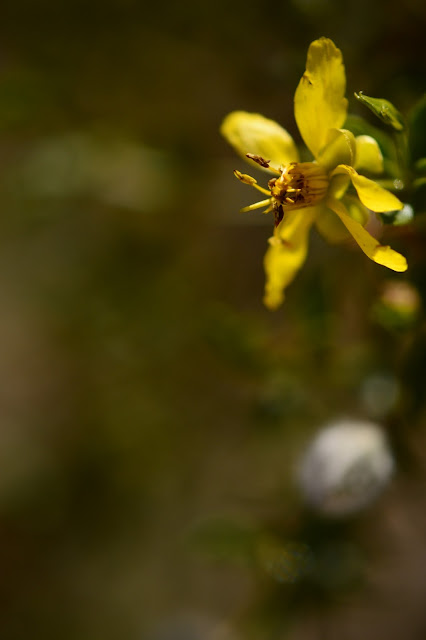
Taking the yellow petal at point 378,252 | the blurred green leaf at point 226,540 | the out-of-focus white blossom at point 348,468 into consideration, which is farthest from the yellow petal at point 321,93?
the blurred green leaf at point 226,540

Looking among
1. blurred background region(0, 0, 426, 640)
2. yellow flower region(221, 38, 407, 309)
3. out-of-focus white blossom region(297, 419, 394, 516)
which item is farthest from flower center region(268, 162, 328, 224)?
out-of-focus white blossom region(297, 419, 394, 516)

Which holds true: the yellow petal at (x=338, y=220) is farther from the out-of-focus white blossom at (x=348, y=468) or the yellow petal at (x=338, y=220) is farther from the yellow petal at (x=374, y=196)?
the out-of-focus white blossom at (x=348, y=468)

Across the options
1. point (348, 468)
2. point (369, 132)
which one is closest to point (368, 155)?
point (369, 132)

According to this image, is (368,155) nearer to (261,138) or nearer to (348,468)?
(261,138)

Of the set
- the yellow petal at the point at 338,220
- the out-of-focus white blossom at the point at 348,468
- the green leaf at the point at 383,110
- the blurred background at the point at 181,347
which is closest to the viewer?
the green leaf at the point at 383,110

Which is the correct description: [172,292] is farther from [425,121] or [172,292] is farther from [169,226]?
[425,121]

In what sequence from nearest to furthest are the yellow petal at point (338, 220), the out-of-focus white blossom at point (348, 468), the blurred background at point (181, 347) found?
the yellow petal at point (338, 220) → the out-of-focus white blossom at point (348, 468) → the blurred background at point (181, 347)
